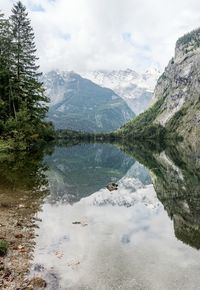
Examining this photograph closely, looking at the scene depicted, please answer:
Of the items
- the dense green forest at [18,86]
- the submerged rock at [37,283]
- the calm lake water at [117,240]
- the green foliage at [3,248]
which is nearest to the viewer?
the submerged rock at [37,283]

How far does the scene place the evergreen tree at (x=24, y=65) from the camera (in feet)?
311

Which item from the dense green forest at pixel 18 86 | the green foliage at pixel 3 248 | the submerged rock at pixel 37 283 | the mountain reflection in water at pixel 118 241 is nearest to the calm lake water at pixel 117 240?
the mountain reflection in water at pixel 118 241

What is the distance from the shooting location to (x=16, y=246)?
23828 millimetres

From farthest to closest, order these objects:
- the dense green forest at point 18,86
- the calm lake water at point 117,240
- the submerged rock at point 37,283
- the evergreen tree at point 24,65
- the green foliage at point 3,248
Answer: the evergreen tree at point 24,65
the dense green forest at point 18,86
the green foliage at point 3,248
the calm lake water at point 117,240
the submerged rock at point 37,283

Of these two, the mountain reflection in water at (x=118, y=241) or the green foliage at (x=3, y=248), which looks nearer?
the mountain reflection in water at (x=118, y=241)

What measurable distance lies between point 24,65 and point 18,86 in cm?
717

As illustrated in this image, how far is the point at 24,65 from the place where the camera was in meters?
98.1

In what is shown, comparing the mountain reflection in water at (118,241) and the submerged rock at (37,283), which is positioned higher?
the submerged rock at (37,283)

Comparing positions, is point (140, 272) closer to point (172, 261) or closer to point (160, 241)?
point (172, 261)

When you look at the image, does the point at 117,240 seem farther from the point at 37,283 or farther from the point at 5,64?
the point at 5,64

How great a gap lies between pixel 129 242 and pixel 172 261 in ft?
13.7

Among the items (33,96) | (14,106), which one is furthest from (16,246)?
(33,96)

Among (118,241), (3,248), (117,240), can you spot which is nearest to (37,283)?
(3,248)

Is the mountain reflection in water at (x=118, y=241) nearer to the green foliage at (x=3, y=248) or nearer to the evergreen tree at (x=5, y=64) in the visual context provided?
the green foliage at (x=3, y=248)
